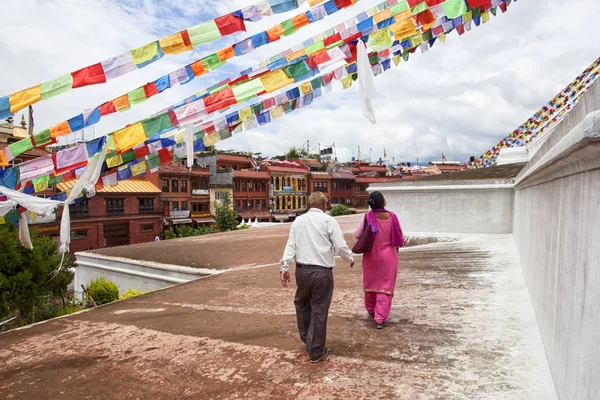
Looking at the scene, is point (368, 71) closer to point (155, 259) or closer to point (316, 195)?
point (316, 195)

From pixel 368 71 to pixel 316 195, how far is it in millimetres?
2760

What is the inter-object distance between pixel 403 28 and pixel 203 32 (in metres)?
3.13

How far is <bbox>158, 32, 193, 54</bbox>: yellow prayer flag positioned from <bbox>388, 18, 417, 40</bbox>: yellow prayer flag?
320 centimetres

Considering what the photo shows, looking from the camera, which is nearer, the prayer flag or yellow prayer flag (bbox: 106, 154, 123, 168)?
the prayer flag

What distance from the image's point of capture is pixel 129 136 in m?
5.55

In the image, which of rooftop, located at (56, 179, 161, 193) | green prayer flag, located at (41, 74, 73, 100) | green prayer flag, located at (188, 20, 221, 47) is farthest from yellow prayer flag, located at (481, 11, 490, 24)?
rooftop, located at (56, 179, 161, 193)

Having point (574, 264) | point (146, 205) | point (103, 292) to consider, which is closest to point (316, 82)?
point (574, 264)

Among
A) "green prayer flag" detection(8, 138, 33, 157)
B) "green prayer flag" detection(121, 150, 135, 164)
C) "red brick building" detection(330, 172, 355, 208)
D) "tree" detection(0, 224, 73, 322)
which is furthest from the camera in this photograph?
"red brick building" detection(330, 172, 355, 208)

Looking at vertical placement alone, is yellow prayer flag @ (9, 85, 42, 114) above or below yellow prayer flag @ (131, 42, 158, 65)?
below

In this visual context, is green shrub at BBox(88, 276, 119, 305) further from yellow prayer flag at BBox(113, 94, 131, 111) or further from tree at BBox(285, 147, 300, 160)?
tree at BBox(285, 147, 300, 160)

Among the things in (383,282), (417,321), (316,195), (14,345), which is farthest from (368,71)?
(14,345)

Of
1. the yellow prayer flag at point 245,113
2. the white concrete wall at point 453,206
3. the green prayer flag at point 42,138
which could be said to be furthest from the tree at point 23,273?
the white concrete wall at point 453,206

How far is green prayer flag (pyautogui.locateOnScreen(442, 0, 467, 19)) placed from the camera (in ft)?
19.0

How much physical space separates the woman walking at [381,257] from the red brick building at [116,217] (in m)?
33.4
